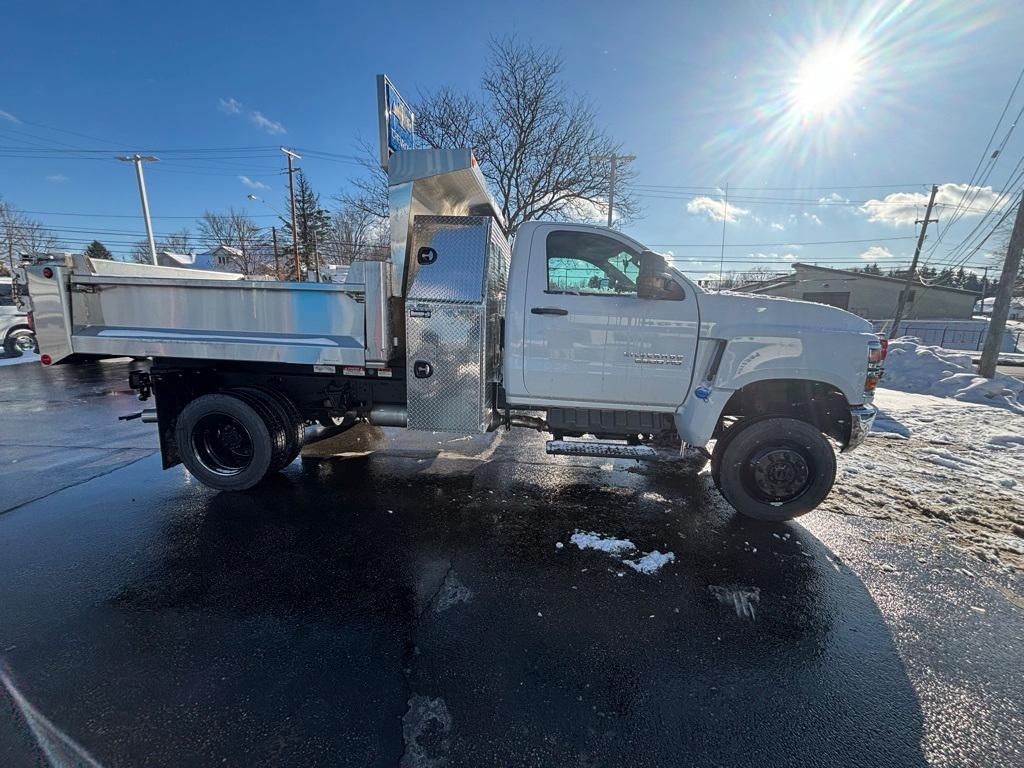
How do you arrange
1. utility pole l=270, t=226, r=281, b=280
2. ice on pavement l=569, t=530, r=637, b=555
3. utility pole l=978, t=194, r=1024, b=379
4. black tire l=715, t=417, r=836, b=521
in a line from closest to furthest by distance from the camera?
ice on pavement l=569, t=530, r=637, b=555 < black tire l=715, t=417, r=836, b=521 < utility pole l=978, t=194, r=1024, b=379 < utility pole l=270, t=226, r=281, b=280

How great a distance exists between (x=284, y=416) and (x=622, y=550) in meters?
3.38

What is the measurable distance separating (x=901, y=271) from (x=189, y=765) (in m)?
71.6

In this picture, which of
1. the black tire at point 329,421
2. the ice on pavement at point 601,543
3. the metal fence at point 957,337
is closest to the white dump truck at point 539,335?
the ice on pavement at point 601,543

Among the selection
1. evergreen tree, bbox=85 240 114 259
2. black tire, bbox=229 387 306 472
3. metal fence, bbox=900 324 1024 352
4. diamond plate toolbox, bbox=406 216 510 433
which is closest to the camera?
diamond plate toolbox, bbox=406 216 510 433

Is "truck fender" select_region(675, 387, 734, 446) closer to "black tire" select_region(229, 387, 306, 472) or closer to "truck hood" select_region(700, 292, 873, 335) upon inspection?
"truck hood" select_region(700, 292, 873, 335)

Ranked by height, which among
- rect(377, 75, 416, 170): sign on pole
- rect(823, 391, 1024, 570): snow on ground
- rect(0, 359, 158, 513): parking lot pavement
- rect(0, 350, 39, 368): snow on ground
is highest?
rect(377, 75, 416, 170): sign on pole

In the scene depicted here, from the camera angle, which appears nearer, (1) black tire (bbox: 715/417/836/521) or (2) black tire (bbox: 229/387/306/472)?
(1) black tire (bbox: 715/417/836/521)

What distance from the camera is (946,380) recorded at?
10.2 m

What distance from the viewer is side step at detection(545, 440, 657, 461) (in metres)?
4.02

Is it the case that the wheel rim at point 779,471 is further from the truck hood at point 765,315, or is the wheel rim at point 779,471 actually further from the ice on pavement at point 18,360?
the ice on pavement at point 18,360

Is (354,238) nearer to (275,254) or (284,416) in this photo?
(275,254)

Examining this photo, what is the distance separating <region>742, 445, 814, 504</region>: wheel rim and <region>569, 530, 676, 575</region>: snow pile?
1096mm

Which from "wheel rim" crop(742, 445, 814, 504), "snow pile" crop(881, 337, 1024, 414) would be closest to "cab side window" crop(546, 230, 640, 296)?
"wheel rim" crop(742, 445, 814, 504)

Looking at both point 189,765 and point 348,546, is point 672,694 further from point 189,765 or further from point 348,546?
point 348,546
